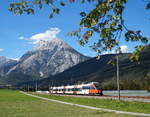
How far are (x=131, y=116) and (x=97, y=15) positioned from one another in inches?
514

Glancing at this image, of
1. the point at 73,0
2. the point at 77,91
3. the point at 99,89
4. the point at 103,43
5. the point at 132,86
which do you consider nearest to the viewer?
the point at 73,0

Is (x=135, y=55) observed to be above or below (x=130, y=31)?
below

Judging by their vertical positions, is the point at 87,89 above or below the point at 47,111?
above

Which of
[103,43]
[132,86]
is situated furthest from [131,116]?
[132,86]

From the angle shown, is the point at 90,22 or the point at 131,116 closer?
the point at 90,22

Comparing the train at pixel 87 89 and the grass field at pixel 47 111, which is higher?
the train at pixel 87 89

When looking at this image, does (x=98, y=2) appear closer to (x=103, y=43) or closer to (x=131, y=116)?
(x=103, y=43)

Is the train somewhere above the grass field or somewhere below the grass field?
above

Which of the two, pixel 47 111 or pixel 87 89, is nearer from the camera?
pixel 47 111

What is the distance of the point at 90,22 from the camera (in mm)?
9047

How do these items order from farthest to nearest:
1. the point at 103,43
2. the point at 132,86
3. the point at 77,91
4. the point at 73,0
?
the point at 132,86 → the point at 77,91 → the point at 103,43 → the point at 73,0

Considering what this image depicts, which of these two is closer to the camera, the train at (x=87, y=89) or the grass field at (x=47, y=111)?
the grass field at (x=47, y=111)

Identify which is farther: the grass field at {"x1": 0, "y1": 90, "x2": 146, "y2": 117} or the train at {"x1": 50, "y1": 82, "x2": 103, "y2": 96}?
the train at {"x1": 50, "y1": 82, "x2": 103, "y2": 96}

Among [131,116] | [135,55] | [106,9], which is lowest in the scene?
[131,116]
